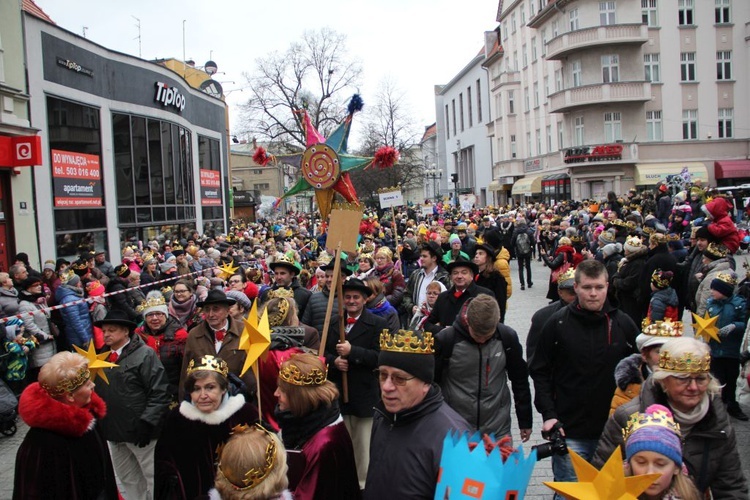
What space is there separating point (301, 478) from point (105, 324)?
2593 millimetres

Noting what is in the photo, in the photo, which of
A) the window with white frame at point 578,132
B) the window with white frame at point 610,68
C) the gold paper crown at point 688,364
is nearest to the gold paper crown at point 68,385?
the gold paper crown at point 688,364

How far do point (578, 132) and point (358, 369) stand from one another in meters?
42.3

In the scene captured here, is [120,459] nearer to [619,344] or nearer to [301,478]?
[301,478]

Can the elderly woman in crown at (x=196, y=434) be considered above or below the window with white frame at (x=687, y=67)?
below

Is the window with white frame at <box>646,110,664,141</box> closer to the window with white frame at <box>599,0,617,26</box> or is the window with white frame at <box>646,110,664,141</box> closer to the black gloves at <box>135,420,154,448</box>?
the window with white frame at <box>599,0,617,26</box>

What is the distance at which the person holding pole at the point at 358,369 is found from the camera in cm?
535

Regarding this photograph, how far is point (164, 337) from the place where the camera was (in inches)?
236

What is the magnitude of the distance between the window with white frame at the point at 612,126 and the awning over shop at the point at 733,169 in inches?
251

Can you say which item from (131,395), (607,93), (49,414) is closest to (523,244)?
(131,395)

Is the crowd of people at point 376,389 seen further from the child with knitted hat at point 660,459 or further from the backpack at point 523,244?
the backpack at point 523,244

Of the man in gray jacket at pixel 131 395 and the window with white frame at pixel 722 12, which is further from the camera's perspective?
the window with white frame at pixel 722 12

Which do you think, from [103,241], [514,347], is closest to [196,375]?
[514,347]

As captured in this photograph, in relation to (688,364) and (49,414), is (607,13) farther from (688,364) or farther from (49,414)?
(49,414)

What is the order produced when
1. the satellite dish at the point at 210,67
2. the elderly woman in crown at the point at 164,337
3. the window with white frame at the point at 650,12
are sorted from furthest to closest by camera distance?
1. the satellite dish at the point at 210,67
2. the window with white frame at the point at 650,12
3. the elderly woman in crown at the point at 164,337
